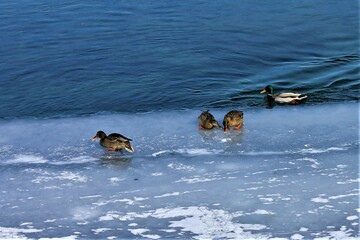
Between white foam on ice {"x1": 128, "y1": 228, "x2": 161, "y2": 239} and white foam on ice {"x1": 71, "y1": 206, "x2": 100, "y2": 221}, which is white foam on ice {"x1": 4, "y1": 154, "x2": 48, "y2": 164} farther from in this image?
white foam on ice {"x1": 128, "y1": 228, "x2": 161, "y2": 239}

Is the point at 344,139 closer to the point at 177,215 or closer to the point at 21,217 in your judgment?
the point at 177,215

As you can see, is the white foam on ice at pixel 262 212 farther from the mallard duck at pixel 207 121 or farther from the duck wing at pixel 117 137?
the mallard duck at pixel 207 121

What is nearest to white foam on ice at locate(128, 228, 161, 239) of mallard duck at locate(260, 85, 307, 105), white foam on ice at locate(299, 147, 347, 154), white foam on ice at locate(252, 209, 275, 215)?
white foam on ice at locate(252, 209, 275, 215)

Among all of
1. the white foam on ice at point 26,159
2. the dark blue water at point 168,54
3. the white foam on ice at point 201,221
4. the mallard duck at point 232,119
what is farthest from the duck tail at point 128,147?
the dark blue water at point 168,54

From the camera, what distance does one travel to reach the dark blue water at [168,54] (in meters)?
11.3

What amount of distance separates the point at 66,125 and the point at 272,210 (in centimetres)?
377

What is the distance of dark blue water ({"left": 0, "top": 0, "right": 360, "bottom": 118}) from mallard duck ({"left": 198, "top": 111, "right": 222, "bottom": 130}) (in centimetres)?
112

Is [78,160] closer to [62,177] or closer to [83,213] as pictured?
[62,177]

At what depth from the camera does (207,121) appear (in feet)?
31.6

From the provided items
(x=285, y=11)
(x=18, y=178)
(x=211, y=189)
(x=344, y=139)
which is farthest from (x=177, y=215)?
(x=285, y=11)

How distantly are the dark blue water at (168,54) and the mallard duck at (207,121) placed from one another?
1.12 meters

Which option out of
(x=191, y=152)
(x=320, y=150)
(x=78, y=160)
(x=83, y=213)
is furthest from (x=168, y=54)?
(x=83, y=213)

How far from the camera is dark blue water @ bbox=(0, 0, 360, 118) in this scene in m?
11.3

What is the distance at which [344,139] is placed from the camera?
365 inches
